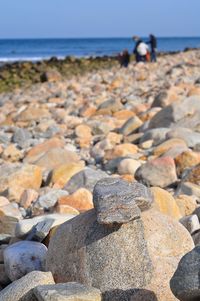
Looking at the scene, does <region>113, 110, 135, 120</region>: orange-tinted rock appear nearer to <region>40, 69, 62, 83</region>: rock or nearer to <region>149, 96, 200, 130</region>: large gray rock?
<region>149, 96, 200, 130</region>: large gray rock

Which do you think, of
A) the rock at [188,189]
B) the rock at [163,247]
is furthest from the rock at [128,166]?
the rock at [163,247]

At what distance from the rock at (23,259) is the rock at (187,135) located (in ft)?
11.2

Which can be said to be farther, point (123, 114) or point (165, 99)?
point (123, 114)

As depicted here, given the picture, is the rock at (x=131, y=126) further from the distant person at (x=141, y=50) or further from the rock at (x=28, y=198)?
the distant person at (x=141, y=50)

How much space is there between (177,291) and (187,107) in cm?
559

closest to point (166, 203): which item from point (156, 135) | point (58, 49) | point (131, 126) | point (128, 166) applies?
point (128, 166)

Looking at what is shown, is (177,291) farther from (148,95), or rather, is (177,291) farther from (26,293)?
(148,95)

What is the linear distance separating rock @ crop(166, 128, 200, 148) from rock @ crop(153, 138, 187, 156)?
122mm

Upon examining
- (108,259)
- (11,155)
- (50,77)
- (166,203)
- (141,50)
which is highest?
(108,259)

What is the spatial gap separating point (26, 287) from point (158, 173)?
289cm

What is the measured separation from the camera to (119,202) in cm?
266

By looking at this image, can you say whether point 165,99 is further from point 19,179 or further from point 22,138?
point 19,179

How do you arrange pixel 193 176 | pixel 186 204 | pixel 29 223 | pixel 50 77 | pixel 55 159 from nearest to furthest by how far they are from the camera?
pixel 29 223, pixel 186 204, pixel 193 176, pixel 55 159, pixel 50 77

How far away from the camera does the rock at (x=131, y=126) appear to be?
8078mm
